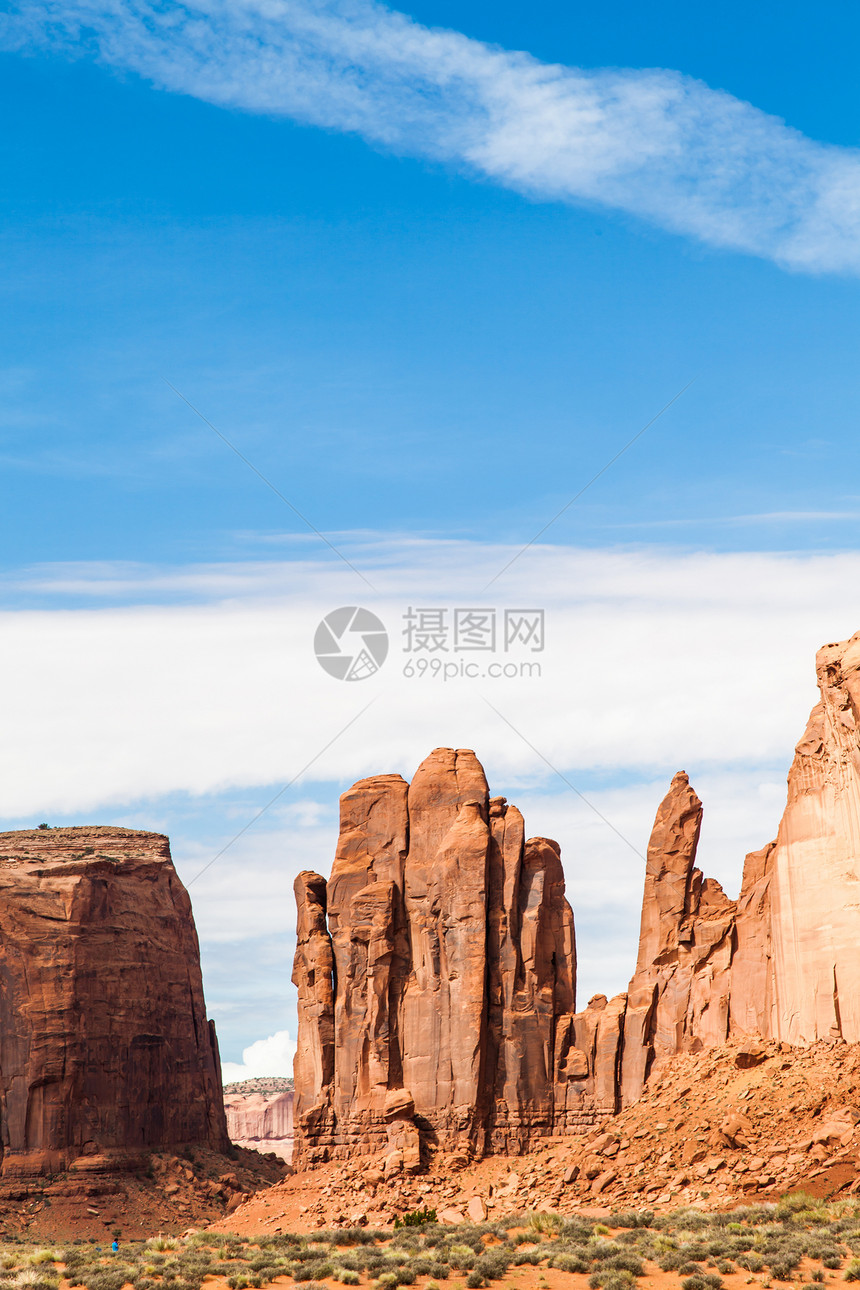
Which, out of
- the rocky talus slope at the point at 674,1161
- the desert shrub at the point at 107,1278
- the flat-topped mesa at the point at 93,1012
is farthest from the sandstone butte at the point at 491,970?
the flat-topped mesa at the point at 93,1012

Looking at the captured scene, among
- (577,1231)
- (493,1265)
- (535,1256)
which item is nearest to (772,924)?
(577,1231)

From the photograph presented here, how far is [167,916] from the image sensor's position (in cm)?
11181

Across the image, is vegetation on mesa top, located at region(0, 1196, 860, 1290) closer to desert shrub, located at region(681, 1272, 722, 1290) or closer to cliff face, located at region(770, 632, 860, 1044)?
desert shrub, located at region(681, 1272, 722, 1290)

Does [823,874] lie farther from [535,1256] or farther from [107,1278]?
[107,1278]

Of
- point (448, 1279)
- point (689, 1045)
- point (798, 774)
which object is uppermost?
point (798, 774)

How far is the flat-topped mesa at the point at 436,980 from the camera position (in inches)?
2933

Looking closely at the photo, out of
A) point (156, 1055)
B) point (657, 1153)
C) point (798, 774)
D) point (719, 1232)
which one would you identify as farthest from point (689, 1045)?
point (156, 1055)

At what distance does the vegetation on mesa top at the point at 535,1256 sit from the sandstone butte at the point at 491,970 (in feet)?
44.6

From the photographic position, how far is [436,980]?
77.2 meters

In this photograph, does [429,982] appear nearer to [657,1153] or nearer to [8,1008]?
[657,1153]

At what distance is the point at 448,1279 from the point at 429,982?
110 feet

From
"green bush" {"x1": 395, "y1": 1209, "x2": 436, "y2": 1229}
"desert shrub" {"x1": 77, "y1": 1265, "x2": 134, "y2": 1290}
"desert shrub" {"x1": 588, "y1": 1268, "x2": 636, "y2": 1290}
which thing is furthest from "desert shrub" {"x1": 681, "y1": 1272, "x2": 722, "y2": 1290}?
"green bush" {"x1": 395, "y1": 1209, "x2": 436, "y2": 1229}

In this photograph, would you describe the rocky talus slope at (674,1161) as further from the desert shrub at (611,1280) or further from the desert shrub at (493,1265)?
the desert shrub at (611,1280)

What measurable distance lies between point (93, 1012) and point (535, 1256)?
6255cm
